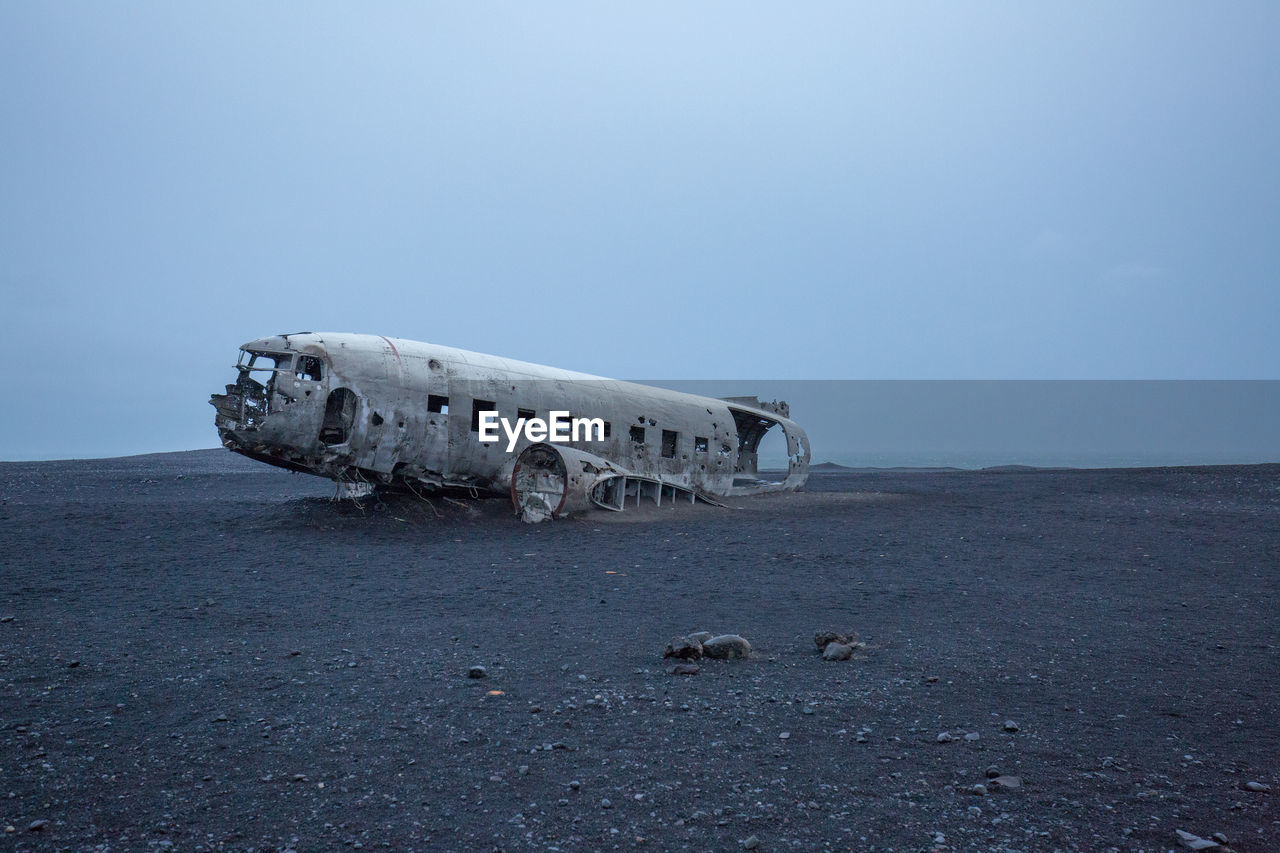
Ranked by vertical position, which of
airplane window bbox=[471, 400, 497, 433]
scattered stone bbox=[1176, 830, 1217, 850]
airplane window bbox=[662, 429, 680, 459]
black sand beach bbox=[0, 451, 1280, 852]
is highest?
airplane window bbox=[471, 400, 497, 433]

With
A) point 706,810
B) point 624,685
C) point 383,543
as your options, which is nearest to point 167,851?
point 706,810

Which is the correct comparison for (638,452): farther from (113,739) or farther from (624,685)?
(113,739)

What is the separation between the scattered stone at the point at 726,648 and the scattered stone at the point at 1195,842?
3908mm

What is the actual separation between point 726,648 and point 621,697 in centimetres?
153

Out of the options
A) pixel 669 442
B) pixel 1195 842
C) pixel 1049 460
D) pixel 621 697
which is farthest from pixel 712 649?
pixel 1049 460

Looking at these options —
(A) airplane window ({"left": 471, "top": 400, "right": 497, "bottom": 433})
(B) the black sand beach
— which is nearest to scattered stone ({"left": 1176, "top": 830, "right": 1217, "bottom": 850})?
(B) the black sand beach

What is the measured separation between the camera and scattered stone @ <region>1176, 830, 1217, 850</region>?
4.00 m

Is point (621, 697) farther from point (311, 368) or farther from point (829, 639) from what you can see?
point (311, 368)

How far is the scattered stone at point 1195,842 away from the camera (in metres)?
4.00

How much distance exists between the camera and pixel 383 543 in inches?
579

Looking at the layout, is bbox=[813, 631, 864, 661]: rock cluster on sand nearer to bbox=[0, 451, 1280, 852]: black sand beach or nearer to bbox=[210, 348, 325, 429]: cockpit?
bbox=[0, 451, 1280, 852]: black sand beach

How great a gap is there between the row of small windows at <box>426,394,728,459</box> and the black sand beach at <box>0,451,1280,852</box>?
14.1 feet

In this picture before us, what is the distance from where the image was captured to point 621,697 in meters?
6.35

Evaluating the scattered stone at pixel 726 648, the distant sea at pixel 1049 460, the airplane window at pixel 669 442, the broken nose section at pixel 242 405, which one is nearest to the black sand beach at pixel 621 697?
the scattered stone at pixel 726 648
